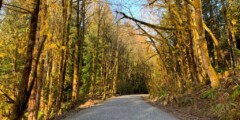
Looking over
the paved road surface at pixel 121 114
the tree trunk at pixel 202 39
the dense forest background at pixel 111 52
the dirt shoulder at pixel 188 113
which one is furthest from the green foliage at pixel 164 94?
the tree trunk at pixel 202 39

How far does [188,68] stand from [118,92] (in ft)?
79.3

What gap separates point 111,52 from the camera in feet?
126

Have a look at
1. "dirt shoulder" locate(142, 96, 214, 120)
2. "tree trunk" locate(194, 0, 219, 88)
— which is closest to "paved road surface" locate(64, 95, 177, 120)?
"dirt shoulder" locate(142, 96, 214, 120)

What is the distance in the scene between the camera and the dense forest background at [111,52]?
565cm

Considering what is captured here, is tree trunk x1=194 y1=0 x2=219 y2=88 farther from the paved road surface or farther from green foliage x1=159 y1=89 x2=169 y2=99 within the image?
green foliage x1=159 y1=89 x2=169 y2=99

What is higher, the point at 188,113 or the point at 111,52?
the point at 111,52

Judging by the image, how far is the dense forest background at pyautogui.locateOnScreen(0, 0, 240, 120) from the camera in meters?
5.65

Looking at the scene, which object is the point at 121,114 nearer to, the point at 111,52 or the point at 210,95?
the point at 210,95

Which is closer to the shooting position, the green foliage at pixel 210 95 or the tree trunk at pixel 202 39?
the green foliage at pixel 210 95

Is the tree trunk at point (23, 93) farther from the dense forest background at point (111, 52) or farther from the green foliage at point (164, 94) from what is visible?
the green foliage at point (164, 94)

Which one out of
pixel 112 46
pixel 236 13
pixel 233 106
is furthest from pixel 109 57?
pixel 233 106

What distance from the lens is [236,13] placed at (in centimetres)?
2083

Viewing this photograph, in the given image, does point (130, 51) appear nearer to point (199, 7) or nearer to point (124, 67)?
point (124, 67)

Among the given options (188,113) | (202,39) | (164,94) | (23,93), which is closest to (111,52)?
(164,94)
